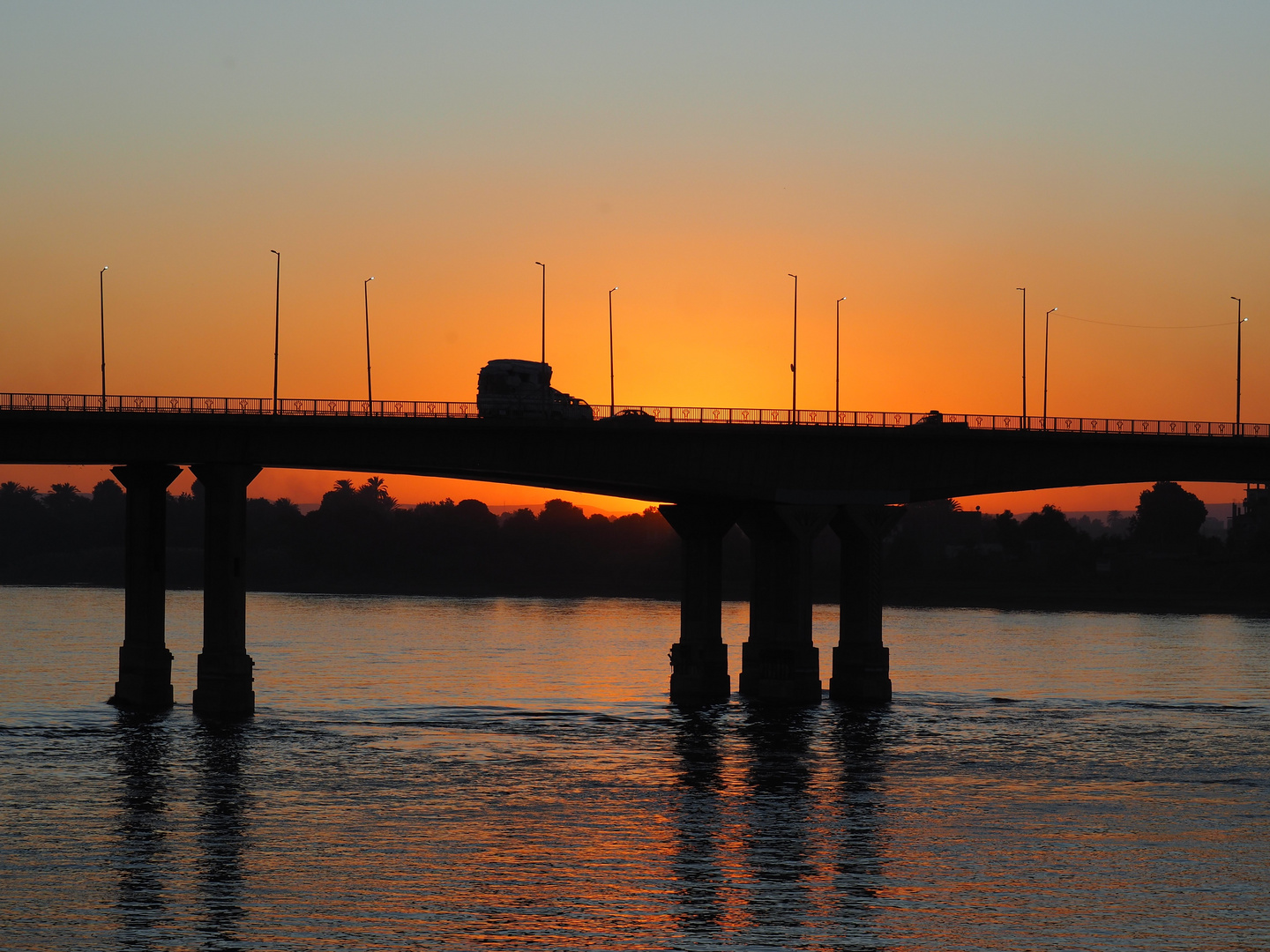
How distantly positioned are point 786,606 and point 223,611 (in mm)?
29092

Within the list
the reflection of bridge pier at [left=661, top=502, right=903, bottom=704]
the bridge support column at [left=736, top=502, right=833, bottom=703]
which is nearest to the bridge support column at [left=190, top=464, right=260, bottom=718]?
the reflection of bridge pier at [left=661, top=502, right=903, bottom=704]

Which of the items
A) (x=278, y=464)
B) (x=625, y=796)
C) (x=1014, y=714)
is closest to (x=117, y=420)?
(x=278, y=464)

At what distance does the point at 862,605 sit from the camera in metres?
87.2

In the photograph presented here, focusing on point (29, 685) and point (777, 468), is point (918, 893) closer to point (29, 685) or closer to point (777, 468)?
point (777, 468)

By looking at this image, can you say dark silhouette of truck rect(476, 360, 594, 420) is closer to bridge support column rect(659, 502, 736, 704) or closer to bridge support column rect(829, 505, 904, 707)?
bridge support column rect(659, 502, 736, 704)

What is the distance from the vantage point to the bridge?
79.1m

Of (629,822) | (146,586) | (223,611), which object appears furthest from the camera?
(146,586)

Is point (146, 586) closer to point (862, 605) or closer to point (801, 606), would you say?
point (801, 606)

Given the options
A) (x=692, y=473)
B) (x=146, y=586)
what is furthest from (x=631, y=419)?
(x=146, y=586)

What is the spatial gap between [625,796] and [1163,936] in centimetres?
2350

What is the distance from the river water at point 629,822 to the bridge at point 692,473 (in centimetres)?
403

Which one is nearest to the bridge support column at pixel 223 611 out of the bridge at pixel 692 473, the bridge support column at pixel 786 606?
the bridge at pixel 692 473

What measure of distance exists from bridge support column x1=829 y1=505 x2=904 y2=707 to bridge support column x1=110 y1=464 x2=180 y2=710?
3547 cm

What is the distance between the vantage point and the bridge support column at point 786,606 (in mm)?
86062
